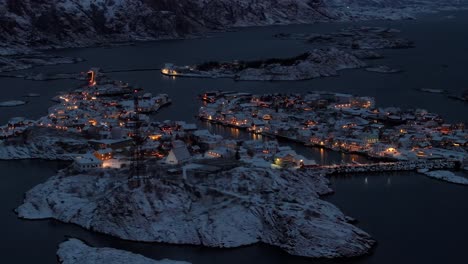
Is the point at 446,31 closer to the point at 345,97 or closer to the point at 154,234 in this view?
the point at 345,97

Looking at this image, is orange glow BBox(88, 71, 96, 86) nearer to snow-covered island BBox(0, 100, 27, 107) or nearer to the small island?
snow-covered island BBox(0, 100, 27, 107)

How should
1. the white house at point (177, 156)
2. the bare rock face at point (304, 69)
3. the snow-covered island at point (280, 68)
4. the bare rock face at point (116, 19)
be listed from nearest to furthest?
the white house at point (177, 156)
the bare rock face at point (304, 69)
the snow-covered island at point (280, 68)
the bare rock face at point (116, 19)

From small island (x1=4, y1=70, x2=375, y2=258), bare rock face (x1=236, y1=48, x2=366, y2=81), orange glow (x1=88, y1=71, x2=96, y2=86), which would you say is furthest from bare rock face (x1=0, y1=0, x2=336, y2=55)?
small island (x1=4, y1=70, x2=375, y2=258)

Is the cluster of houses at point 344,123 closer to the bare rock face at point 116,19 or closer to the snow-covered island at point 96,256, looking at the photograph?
the snow-covered island at point 96,256

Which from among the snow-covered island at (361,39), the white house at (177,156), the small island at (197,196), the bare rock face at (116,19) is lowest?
the small island at (197,196)

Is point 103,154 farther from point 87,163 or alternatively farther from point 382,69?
point 382,69

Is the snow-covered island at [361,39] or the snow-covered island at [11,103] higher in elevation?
the snow-covered island at [361,39]

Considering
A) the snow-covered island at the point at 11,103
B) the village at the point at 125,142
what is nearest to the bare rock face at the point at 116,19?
the snow-covered island at the point at 11,103
